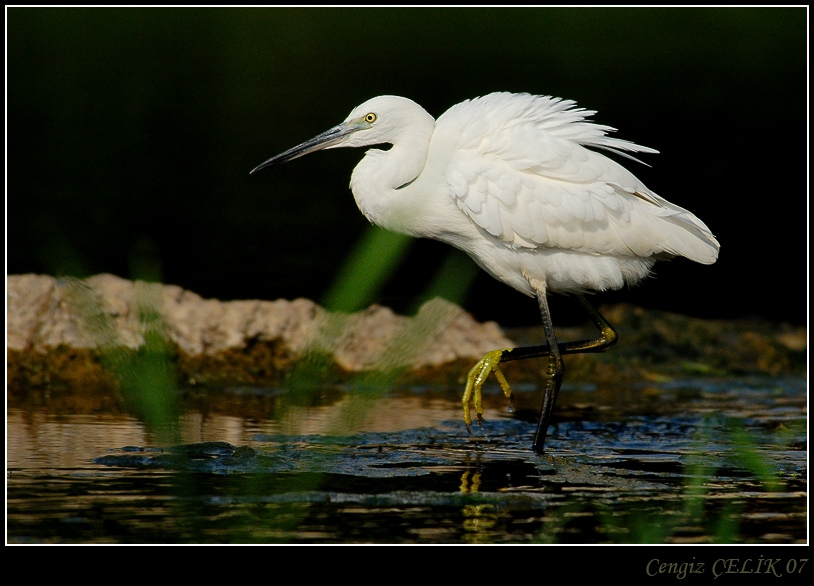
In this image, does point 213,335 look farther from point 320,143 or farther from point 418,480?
point 418,480

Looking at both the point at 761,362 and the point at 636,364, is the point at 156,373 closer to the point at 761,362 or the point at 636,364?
the point at 636,364

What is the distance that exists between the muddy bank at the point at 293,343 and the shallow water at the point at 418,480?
2.10ft

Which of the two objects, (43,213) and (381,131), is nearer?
(381,131)

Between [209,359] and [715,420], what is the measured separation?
378cm

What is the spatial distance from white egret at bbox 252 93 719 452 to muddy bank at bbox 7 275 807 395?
0.74 metres

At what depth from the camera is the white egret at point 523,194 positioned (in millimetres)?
6152

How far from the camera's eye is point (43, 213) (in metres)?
10.9

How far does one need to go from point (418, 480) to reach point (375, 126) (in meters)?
2.48

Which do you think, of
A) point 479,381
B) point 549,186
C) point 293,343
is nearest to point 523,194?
point 549,186

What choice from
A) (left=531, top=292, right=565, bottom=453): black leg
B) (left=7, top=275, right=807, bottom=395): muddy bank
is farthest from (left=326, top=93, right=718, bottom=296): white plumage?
(left=7, top=275, right=807, bottom=395): muddy bank

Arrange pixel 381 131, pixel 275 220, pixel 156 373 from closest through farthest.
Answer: pixel 156 373
pixel 381 131
pixel 275 220

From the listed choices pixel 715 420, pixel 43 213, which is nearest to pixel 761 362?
pixel 715 420

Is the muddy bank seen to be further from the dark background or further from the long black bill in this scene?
the long black bill

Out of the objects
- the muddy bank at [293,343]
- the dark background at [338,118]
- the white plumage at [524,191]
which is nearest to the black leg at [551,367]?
the white plumage at [524,191]
